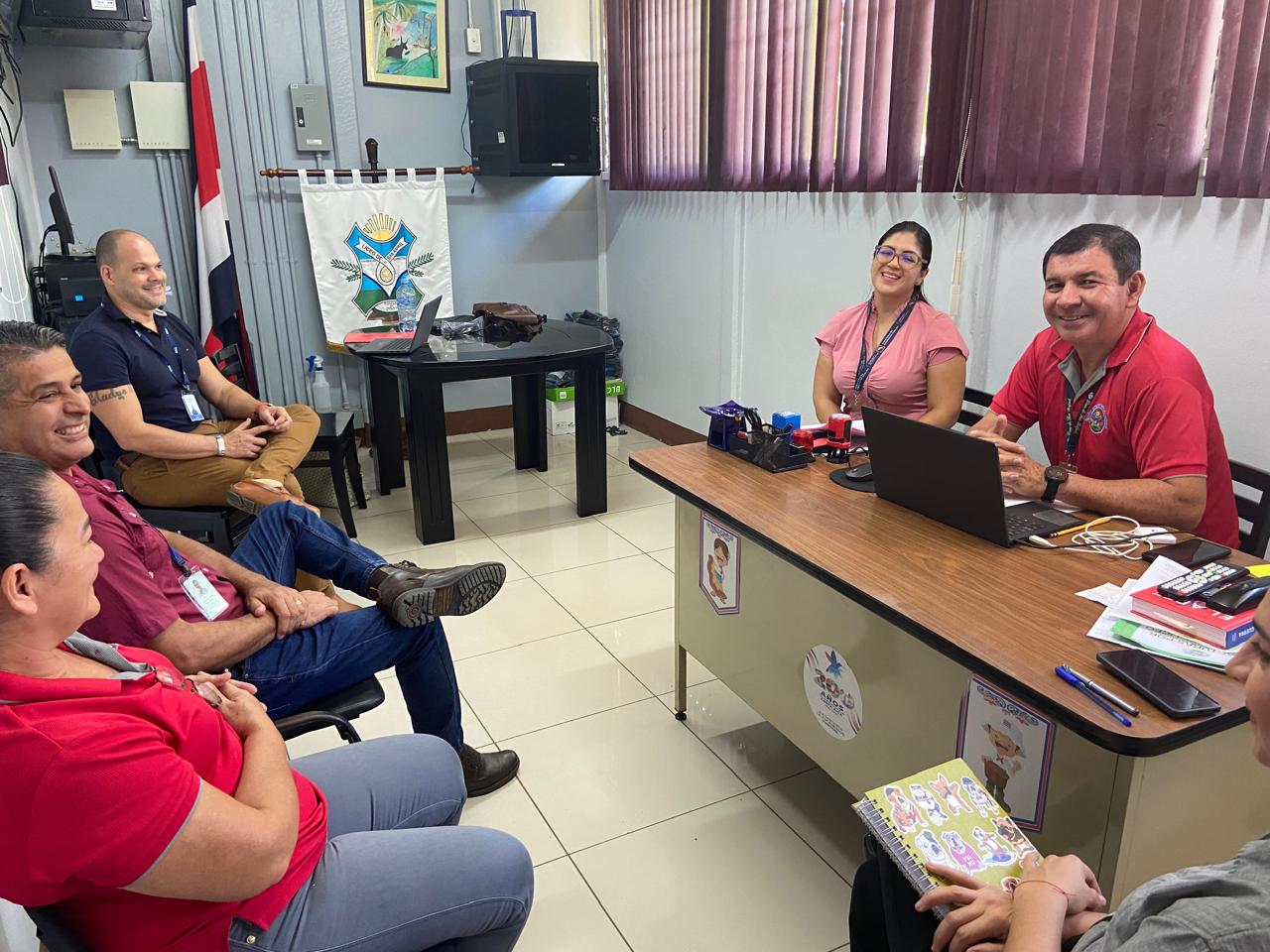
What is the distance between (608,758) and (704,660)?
0.37 metres

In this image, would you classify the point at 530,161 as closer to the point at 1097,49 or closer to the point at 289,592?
the point at 1097,49

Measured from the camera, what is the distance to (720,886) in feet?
6.43

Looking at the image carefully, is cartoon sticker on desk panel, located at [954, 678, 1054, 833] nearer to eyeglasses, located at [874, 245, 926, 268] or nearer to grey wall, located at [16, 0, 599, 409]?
eyeglasses, located at [874, 245, 926, 268]

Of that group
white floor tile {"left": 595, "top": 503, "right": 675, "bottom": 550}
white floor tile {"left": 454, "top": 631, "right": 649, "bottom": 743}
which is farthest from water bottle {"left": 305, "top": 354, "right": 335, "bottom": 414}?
white floor tile {"left": 454, "top": 631, "right": 649, "bottom": 743}

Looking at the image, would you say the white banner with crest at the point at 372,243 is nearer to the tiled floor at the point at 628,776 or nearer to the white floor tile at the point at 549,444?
the white floor tile at the point at 549,444

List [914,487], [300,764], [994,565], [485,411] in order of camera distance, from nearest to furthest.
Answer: [300,764]
[994,565]
[914,487]
[485,411]

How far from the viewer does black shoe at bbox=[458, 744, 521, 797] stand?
7.40ft

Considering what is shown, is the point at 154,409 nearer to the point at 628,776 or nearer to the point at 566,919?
the point at 628,776

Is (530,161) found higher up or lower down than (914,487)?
higher up

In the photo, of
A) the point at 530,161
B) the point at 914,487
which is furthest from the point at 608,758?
the point at 530,161

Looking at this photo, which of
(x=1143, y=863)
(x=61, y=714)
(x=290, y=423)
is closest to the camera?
(x=61, y=714)

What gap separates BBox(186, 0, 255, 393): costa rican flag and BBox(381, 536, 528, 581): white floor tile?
1.52 meters

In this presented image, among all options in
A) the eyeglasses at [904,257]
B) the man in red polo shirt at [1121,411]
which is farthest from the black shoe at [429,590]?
the eyeglasses at [904,257]

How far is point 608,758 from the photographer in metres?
2.40
